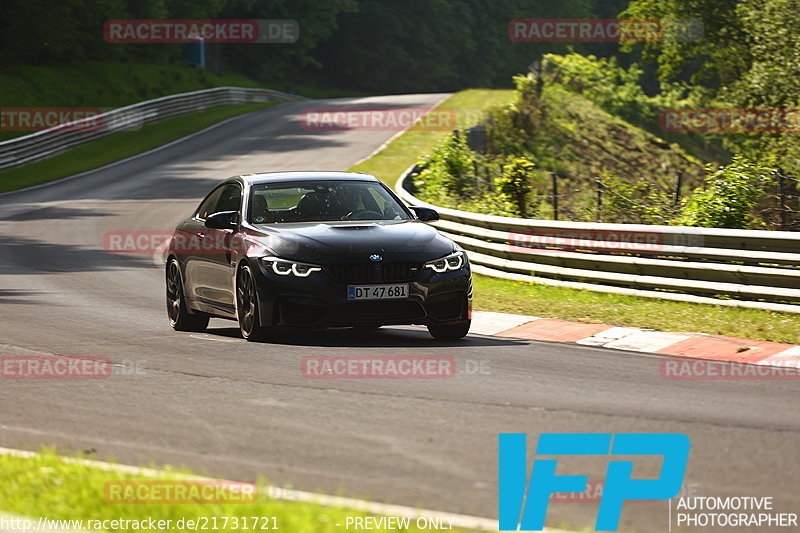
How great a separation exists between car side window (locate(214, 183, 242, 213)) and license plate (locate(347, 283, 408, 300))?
79.6 inches

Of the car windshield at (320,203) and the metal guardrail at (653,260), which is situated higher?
the car windshield at (320,203)

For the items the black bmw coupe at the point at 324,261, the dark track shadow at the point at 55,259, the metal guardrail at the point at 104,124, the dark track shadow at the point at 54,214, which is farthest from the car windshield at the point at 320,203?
the metal guardrail at the point at 104,124

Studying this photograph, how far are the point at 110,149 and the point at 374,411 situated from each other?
3831 cm

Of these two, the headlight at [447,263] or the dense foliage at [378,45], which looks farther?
the dense foliage at [378,45]

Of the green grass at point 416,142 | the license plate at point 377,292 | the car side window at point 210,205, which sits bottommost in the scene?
the green grass at point 416,142

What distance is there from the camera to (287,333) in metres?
12.1

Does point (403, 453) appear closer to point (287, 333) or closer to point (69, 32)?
point (287, 333)

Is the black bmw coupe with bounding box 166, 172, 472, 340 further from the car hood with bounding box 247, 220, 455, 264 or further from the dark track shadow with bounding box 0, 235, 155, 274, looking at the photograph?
the dark track shadow with bounding box 0, 235, 155, 274

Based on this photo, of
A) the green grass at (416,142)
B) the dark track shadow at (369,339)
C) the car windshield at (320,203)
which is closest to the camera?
the dark track shadow at (369,339)

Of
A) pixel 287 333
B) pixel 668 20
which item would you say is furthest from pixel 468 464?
pixel 668 20

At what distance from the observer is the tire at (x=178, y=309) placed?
13203mm

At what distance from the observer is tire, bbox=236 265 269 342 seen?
1119 cm

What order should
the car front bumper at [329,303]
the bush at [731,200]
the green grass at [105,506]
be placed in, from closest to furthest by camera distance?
the green grass at [105,506] < the car front bumper at [329,303] < the bush at [731,200]

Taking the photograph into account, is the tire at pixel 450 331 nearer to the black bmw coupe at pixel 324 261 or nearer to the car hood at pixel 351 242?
the black bmw coupe at pixel 324 261
